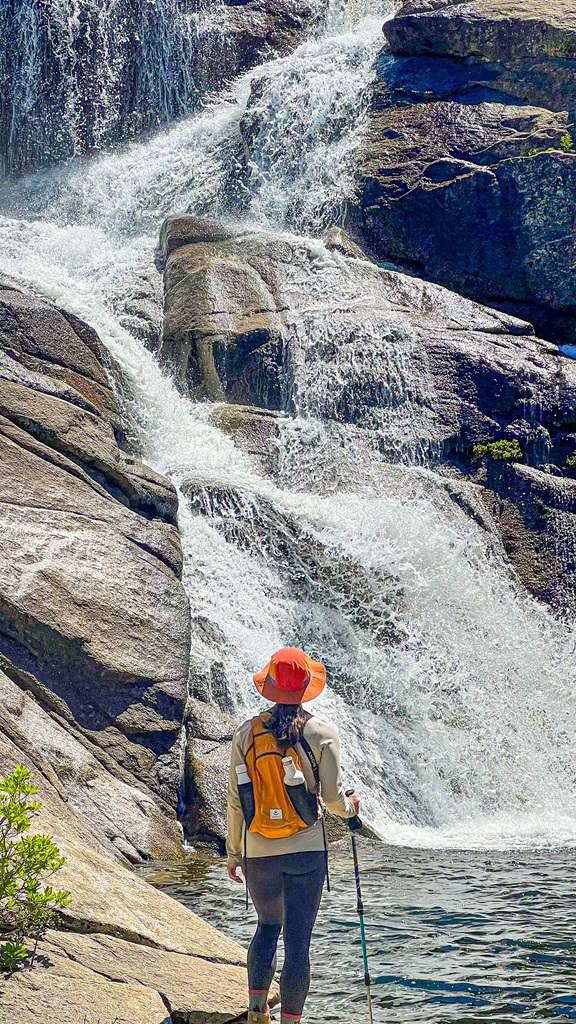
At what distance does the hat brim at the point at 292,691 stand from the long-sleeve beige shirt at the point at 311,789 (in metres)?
0.16

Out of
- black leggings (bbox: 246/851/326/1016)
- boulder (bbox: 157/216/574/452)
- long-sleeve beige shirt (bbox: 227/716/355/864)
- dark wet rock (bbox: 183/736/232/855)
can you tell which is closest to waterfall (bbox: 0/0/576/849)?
boulder (bbox: 157/216/574/452)

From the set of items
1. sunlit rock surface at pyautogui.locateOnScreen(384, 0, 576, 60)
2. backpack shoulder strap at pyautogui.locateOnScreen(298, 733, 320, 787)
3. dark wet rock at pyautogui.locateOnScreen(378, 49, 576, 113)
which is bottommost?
backpack shoulder strap at pyautogui.locateOnScreen(298, 733, 320, 787)

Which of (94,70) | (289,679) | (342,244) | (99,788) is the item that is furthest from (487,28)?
(289,679)

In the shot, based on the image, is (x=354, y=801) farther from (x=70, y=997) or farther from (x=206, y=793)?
(x=206, y=793)

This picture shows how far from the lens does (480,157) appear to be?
28156 mm

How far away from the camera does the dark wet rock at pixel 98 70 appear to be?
121 feet

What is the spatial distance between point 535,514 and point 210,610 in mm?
9193

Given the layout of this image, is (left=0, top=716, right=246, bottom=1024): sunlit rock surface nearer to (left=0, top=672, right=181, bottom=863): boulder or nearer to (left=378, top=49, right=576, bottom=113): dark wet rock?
(left=0, top=672, right=181, bottom=863): boulder

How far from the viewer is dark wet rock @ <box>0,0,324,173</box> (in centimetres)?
3681

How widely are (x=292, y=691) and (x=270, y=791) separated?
1.86 ft

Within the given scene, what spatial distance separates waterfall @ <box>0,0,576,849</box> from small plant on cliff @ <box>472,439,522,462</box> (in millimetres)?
1626

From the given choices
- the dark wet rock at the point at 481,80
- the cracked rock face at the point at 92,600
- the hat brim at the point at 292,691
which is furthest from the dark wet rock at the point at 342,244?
the hat brim at the point at 292,691

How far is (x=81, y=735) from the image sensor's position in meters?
12.0

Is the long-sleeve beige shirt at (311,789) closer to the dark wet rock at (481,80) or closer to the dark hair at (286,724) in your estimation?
the dark hair at (286,724)
